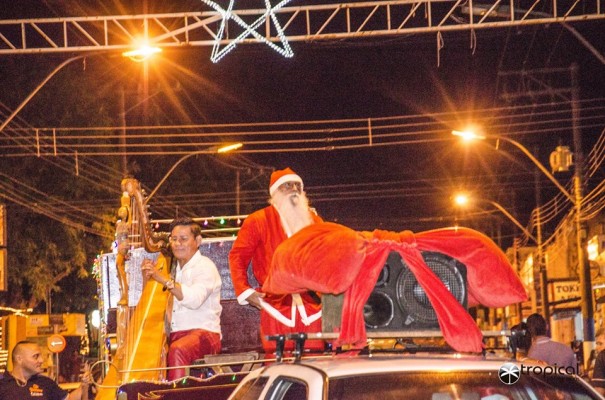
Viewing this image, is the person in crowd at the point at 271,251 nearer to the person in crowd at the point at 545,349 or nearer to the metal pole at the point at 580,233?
the person in crowd at the point at 545,349

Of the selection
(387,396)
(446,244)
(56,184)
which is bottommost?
(387,396)

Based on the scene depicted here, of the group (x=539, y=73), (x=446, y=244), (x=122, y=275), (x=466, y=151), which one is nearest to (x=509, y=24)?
(x=122, y=275)

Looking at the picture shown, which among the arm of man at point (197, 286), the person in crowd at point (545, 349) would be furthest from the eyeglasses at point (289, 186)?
the person in crowd at point (545, 349)

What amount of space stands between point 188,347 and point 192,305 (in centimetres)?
34

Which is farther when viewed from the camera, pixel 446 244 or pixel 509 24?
pixel 509 24

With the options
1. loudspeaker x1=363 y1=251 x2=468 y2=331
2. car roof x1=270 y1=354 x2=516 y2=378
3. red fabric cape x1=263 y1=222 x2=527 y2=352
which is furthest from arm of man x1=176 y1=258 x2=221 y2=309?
car roof x1=270 y1=354 x2=516 y2=378

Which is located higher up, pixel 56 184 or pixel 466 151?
pixel 466 151

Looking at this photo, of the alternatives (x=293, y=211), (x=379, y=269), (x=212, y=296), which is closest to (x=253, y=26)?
(x=212, y=296)

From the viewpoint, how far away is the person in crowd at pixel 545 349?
10.3 m

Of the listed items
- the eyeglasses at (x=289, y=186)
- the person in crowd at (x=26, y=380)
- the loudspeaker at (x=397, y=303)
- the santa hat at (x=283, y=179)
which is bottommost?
the person in crowd at (x=26, y=380)

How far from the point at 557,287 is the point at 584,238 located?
13.3 meters

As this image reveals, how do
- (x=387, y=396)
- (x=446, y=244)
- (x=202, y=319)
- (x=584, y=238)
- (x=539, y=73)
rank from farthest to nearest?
(x=539, y=73), (x=584, y=238), (x=202, y=319), (x=446, y=244), (x=387, y=396)

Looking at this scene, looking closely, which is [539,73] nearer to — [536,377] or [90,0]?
[90,0]

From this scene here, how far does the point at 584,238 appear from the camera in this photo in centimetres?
2708
